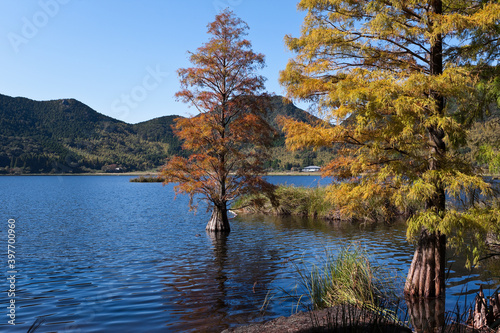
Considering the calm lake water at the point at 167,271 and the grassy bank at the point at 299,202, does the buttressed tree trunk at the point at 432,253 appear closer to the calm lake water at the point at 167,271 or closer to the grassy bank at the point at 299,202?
the calm lake water at the point at 167,271

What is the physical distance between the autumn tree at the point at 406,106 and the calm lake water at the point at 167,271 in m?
1.82

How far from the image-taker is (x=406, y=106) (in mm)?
9078

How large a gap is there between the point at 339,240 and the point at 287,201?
1286cm

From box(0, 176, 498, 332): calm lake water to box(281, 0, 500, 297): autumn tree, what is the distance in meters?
1.82

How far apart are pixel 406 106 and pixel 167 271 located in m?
10.9

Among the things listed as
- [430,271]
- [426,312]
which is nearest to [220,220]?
[430,271]

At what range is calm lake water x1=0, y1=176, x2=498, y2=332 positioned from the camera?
32.2 ft

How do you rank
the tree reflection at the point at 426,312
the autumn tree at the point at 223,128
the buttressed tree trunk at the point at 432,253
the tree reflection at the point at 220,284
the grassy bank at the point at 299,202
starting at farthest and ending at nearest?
1. the grassy bank at the point at 299,202
2. the autumn tree at the point at 223,128
3. the buttressed tree trunk at the point at 432,253
4. the tree reflection at the point at 220,284
5. the tree reflection at the point at 426,312

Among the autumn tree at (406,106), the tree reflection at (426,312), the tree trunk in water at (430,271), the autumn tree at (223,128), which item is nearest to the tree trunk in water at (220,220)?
the autumn tree at (223,128)

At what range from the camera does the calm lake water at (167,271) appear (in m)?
9.81

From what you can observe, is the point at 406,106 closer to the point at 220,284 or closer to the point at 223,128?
the point at 220,284

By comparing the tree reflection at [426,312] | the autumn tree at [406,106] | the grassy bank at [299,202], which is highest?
the autumn tree at [406,106]

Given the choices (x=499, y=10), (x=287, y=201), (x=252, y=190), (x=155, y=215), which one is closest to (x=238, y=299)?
(x=499, y=10)

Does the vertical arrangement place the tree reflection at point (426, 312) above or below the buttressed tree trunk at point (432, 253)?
below
